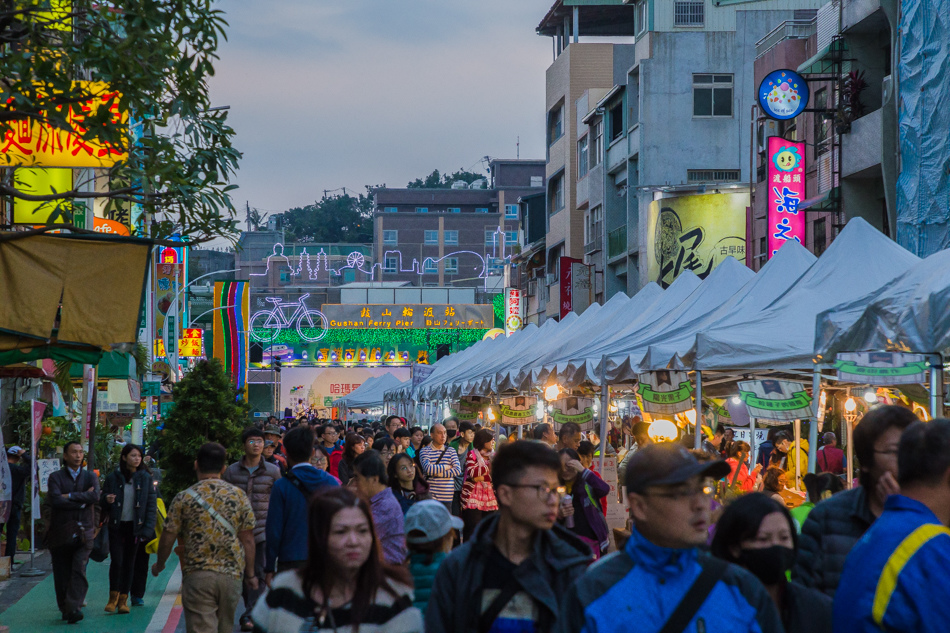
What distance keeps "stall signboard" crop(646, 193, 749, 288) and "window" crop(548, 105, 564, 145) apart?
16.9 meters

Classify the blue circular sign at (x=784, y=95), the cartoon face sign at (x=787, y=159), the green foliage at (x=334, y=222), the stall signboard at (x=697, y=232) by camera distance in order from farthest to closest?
the green foliage at (x=334, y=222), the stall signboard at (x=697, y=232), the cartoon face sign at (x=787, y=159), the blue circular sign at (x=784, y=95)

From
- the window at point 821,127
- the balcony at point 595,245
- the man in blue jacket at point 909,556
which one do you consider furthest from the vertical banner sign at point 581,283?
the man in blue jacket at point 909,556

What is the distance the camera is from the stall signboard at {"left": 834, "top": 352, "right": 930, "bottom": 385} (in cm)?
864

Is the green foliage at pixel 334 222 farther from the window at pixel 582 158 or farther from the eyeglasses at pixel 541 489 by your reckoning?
the eyeglasses at pixel 541 489

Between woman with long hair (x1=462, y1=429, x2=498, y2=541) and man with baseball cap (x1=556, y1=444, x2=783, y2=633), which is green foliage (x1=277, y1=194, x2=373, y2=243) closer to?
woman with long hair (x1=462, y1=429, x2=498, y2=541)

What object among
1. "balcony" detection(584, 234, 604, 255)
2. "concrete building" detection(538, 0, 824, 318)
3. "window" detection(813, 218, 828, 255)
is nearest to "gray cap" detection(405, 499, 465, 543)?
"window" detection(813, 218, 828, 255)

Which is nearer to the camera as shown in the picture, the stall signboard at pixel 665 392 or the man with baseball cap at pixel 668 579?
the man with baseball cap at pixel 668 579

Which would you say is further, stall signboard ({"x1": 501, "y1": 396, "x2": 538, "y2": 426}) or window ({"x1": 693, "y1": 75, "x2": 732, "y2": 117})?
window ({"x1": 693, "y1": 75, "x2": 732, "y2": 117})

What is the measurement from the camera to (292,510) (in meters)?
8.40

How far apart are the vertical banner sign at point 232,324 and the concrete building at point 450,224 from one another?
165 ft

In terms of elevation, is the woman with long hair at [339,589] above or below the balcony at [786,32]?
below

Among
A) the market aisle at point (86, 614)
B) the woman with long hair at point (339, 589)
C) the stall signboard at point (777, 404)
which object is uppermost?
the stall signboard at point (777, 404)

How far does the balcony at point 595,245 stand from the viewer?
46.3 meters

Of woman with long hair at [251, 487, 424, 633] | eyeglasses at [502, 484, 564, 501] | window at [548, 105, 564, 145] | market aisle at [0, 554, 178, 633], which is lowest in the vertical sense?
market aisle at [0, 554, 178, 633]
